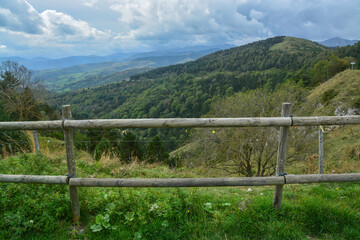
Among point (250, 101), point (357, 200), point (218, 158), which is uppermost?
point (250, 101)

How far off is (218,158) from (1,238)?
10064 mm

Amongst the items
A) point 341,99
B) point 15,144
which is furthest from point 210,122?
point 341,99

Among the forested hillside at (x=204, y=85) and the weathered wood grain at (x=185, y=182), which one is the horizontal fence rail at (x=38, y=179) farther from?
the forested hillside at (x=204, y=85)

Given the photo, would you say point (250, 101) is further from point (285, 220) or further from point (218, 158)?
point (285, 220)

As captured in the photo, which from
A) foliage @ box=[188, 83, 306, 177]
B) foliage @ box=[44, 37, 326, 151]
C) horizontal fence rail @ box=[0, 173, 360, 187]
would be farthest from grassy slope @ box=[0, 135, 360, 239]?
foliage @ box=[44, 37, 326, 151]

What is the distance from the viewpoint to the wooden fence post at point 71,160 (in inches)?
119

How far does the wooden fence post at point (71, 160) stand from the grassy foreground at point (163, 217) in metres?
0.12

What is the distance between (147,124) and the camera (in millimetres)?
2875

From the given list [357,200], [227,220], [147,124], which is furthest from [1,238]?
[357,200]

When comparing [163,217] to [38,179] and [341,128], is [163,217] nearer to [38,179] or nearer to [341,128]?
[38,179]

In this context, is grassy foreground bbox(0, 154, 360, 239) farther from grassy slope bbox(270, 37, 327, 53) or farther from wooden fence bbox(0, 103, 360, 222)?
grassy slope bbox(270, 37, 327, 53)

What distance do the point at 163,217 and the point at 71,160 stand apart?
1504 mm

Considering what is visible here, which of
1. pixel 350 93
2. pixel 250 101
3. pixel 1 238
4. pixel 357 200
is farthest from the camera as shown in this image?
pixel 350 93

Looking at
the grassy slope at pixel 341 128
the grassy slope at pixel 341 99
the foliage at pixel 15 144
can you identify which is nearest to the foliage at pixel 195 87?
the grassy slope at pixel 341 99
